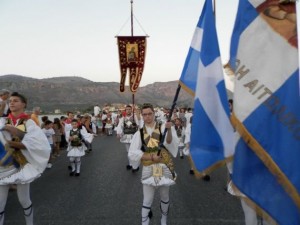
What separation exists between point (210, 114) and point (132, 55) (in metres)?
10.1

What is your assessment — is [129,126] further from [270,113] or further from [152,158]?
[270,113]

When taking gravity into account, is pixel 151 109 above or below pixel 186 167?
above

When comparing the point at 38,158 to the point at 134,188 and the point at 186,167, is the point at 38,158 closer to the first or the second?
the point at 134,188

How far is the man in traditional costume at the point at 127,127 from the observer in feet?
38.6

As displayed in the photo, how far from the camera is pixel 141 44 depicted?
12984 mm

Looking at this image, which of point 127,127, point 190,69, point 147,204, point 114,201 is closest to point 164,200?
point 147,204

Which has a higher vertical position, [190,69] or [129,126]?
[190,69]

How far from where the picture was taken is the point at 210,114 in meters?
3.26

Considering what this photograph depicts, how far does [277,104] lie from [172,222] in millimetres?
3422

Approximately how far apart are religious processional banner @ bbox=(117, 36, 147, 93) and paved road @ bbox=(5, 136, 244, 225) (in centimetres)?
442

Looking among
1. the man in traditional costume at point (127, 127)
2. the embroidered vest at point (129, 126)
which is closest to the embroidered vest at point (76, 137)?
the man in traditional costume at point (127, 127)

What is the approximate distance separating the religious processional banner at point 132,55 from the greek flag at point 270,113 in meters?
10.2


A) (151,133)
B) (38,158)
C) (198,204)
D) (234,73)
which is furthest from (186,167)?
(234,73)

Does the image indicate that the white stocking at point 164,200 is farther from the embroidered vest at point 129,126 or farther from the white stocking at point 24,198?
the embroidered vest at point 129,126
